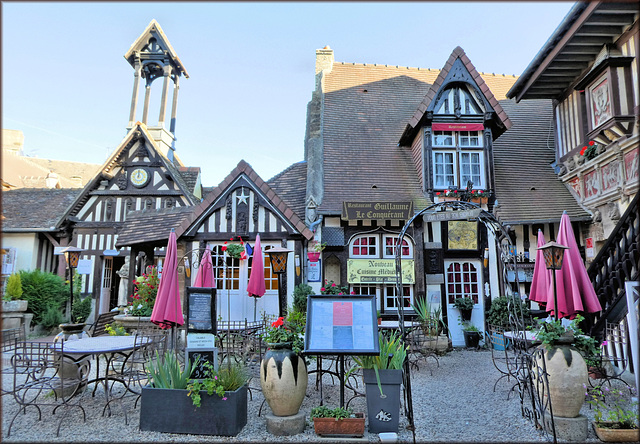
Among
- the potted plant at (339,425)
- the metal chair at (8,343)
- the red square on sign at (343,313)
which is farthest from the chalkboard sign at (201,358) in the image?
the metal chair at (8,343)

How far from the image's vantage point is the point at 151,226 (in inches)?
453

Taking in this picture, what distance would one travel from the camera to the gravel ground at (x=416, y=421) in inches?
192

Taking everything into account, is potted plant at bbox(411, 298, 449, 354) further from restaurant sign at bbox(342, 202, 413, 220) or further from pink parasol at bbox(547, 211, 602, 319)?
pink parasol at bbox(547, 211, 602, 319)

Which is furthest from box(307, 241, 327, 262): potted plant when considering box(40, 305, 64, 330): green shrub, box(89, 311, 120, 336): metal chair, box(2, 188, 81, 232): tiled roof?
box(2, 188, 81, 232): tiled roof

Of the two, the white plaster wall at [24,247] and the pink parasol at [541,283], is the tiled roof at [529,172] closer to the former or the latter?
the pink parasol at [541,283]

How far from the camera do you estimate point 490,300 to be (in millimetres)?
11383

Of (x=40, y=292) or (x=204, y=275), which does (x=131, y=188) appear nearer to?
(x=40, y=292)

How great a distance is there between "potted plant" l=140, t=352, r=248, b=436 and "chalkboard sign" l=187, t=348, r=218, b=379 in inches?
12.0

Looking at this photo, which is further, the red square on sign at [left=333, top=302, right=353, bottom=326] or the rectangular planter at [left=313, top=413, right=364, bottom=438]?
the red square on sign at [left=333, top=302, right=353, bottom=326]

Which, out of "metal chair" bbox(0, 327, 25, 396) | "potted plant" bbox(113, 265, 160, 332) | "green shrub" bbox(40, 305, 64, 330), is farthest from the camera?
"green shrub" bbox(40, 305, 64, 330)

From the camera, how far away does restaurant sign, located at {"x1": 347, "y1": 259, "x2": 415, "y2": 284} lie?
11211 millimetres

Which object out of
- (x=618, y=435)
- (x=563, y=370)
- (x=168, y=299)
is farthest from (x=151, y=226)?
(x=618, y=435)

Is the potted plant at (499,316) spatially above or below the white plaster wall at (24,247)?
below

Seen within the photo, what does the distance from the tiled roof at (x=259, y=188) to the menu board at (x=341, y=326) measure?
530cm
